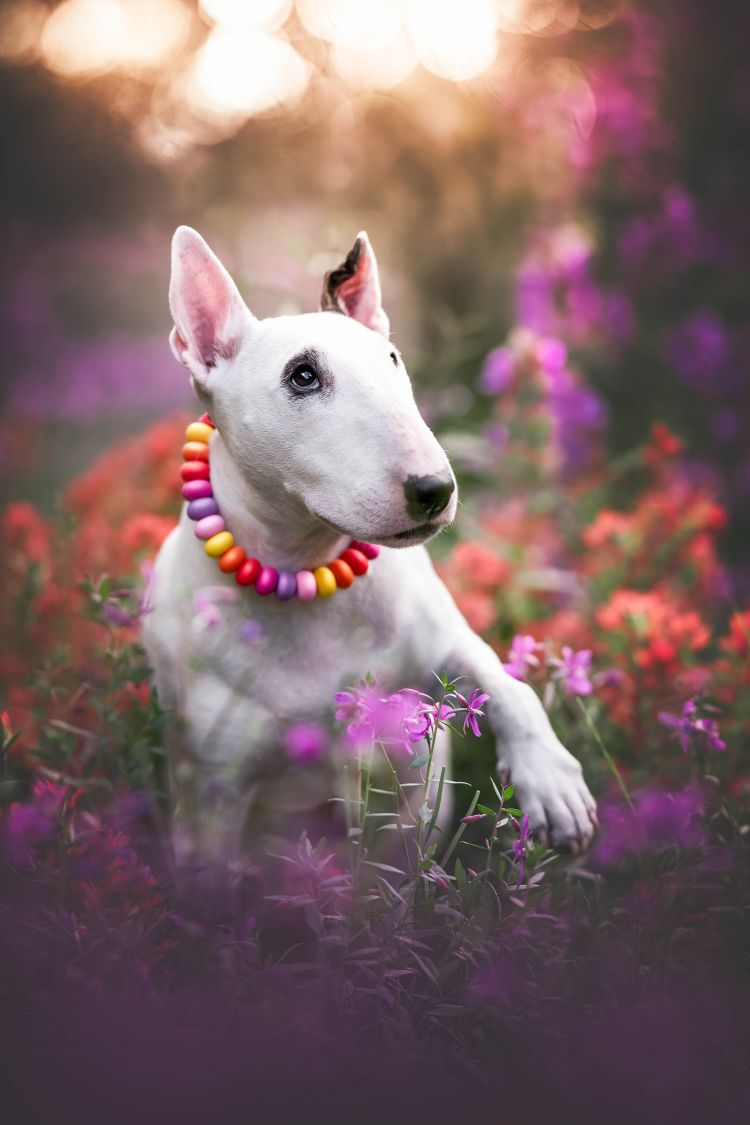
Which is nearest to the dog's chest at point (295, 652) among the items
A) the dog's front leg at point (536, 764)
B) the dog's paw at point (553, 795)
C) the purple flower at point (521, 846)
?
the dog's front leg at point (536, 764)

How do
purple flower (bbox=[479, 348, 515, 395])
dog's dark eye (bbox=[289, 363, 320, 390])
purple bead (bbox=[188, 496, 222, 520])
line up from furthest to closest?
purple flower (bbox=[479, 348, 515, 395]) < purple bead (bbox=[188, 496, 222, 520]) < dog's dark eye (bbox=[289, 363, 320, 390])

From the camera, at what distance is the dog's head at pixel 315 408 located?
1.57 m

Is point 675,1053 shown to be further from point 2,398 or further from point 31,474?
point 2,398

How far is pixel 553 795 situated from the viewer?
1.71 meters

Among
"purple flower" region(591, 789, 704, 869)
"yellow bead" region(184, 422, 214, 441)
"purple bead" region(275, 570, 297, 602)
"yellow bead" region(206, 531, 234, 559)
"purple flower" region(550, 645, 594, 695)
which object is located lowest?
"purple flower" region(591, 789, 704, 869)

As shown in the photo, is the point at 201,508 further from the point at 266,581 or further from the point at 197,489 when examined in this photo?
the point at 266,581

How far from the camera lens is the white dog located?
1607 mm

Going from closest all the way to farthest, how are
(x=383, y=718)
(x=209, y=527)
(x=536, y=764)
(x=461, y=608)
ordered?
(x=383, y=718), (x=536, y=764), (x=209, y=527), (x=461, y=608)

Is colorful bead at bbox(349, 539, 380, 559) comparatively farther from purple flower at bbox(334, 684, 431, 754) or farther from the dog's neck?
purple flower at bbox(334, 684, 431, 754)

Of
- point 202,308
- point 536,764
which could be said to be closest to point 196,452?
point 202,308

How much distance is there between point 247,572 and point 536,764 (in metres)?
0.64

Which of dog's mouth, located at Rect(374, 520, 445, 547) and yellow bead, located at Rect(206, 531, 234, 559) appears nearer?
dog's mouth, located at Rect(374, 520, 445, 547)

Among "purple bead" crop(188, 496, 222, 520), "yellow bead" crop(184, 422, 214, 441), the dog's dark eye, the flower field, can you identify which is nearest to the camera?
the flower field

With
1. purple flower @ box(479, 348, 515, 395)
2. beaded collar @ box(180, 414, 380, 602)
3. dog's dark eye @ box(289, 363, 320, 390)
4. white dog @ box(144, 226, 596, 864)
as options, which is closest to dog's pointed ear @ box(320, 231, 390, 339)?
white dog @ box(144, 226, 596, 864)
